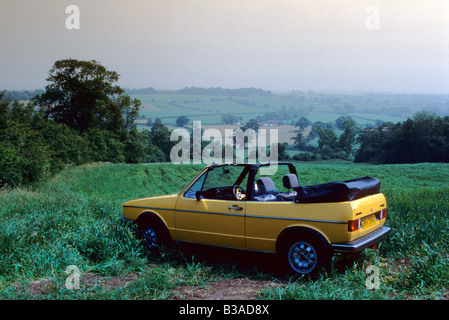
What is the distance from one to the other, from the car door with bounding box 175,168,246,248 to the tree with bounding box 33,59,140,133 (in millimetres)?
48984

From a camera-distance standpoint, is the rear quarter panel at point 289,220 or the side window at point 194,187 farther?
the side window at point 194,187

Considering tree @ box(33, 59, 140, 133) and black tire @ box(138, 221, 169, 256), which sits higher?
tree @ box(33, 59, 140, 133)

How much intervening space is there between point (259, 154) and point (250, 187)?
2064 inches

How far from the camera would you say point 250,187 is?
6422 mm

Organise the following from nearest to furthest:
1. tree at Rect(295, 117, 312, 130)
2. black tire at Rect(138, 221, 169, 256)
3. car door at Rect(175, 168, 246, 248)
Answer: car door at Rect(175, 168, 246, 248), black tire at Rect(138, 221, 169, 256), tree at Rect(295, 117, 312, 130)

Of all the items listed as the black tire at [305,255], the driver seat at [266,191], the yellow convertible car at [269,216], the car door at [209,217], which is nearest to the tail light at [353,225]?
the yellow convertible car at [269,216]

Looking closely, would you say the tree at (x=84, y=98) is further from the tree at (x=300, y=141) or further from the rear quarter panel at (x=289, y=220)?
the rear quarter panel at (x=289, y=220)

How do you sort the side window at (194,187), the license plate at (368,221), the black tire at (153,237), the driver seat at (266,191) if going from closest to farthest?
the license plate at (368,221), the driver seat at (266,191), the side window at (194,187), the black tire at (153,237)

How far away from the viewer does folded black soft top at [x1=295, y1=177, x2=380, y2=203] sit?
5.55 meters

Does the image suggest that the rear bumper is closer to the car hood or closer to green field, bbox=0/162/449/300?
green field, bbox=0/162/449/300

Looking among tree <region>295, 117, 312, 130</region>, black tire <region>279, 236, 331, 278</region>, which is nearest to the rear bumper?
black tire <region>279, 236, 331, 278</region>

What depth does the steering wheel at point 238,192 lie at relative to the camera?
6702 mm

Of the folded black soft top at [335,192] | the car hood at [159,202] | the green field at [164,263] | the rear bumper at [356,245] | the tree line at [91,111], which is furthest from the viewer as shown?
the tree line at [91,111]

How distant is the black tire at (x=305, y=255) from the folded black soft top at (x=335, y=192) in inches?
22.4
